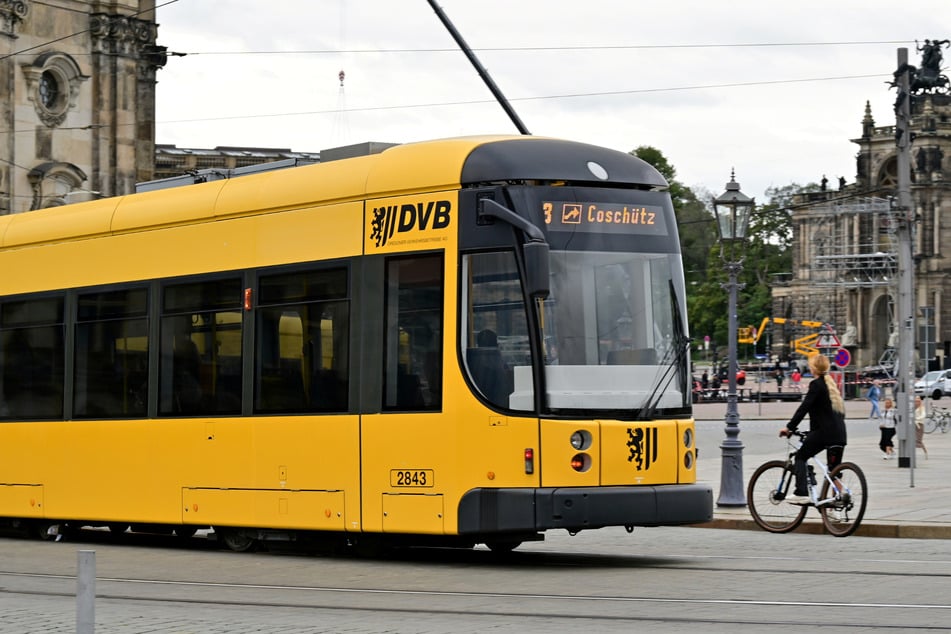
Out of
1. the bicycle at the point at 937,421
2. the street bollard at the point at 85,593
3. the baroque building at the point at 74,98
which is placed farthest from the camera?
the bicycle at the point at 937,421

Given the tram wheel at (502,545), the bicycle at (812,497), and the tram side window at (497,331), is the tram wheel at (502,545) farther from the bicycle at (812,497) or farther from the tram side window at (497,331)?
the bicycle at (812,497)

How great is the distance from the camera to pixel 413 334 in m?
13.9

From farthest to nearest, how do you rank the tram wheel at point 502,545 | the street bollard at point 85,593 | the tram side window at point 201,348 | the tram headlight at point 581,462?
the tram side window at point 201,348 < the tram wheel at point 502,545 < the tram headlight at point 581,462 < the street bollard at point 85,593

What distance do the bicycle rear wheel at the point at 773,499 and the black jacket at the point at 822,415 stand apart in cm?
53

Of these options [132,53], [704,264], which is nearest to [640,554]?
[132,53]

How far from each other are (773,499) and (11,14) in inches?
1233

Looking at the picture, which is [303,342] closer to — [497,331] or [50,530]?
[497,331]

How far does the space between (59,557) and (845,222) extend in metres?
131

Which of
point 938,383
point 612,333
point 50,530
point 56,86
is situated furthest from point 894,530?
point 938,383

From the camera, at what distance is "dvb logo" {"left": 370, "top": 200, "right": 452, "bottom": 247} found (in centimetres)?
1384

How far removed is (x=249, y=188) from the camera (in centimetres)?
1584

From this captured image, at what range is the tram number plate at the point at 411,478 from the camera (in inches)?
540

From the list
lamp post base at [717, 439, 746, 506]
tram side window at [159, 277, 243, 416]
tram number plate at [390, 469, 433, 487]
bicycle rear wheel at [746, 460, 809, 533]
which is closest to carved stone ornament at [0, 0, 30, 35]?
lamp post base at [717, 439, 746, 506]

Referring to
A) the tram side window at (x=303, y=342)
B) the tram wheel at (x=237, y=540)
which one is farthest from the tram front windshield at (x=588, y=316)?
the tram wheel at (x=237, y=540)
